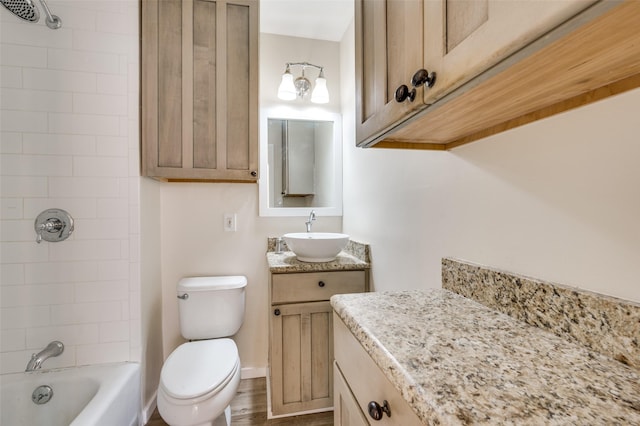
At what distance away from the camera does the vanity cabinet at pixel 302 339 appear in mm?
1639

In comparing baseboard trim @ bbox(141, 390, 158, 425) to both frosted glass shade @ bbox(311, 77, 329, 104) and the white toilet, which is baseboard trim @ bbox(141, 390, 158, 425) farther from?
frosted glass shade @ bbox(311, 77, 329, 104)

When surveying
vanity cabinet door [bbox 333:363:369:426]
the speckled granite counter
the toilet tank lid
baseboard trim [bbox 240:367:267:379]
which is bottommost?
baseboard trim [bbox 240:367:267:379]

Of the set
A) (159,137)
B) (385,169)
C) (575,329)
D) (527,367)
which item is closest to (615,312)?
(575,329)

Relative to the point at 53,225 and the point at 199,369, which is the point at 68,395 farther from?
the point at 53,225

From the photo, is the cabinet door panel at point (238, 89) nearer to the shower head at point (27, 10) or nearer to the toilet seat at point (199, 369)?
the shower head at point (27, 10)

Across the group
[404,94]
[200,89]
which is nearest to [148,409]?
[200,89]

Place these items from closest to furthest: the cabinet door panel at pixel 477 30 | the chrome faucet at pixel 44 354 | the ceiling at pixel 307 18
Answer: the cabinet door panel at pixel 477 30
the chrome faucet at pixel 44 354
the ceiling at pixel 307 18

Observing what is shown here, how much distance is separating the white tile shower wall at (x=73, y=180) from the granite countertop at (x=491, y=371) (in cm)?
144

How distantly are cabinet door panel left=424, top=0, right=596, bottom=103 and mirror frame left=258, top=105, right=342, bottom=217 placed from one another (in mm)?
1641

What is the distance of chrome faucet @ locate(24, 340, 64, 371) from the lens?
4.31ft

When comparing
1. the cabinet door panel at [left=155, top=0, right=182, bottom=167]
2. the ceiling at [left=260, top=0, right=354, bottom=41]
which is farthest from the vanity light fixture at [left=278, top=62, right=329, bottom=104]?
the cabinet door panel at [left=155, top=0, right=182, bottom=167]

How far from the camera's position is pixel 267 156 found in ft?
7.18

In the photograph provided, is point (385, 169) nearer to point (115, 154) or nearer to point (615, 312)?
point (615, 312)

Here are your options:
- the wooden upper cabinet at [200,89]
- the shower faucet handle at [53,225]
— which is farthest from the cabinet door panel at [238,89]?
the shower faucet handle at [53,225]
